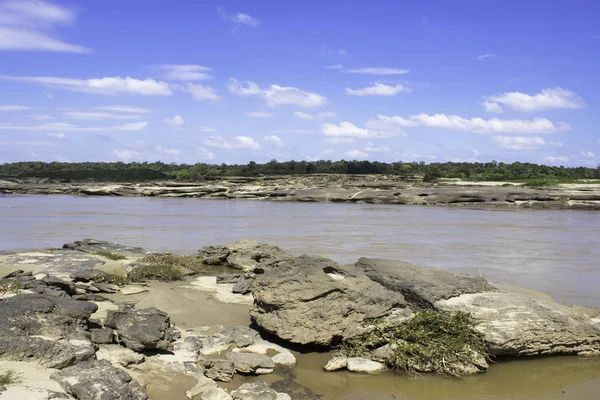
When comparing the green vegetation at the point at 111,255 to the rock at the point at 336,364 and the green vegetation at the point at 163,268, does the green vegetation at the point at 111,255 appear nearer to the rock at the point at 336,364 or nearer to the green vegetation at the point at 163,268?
the green vegetation at the point at 163,268

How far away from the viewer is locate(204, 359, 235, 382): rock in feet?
19.8

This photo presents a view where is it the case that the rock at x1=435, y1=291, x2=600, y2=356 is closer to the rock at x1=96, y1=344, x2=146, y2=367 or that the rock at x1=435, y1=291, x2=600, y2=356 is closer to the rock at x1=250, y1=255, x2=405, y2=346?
the rock at x1=250, y1=255, x2=405, y2=346

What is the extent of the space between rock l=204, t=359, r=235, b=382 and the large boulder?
6.51 metres

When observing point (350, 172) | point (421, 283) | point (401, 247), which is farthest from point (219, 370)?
point (350, 172)

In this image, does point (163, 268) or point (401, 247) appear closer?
point (163, 268)

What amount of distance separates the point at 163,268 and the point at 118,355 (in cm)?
506

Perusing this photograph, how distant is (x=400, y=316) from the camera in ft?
24.2

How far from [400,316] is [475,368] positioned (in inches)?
48.3

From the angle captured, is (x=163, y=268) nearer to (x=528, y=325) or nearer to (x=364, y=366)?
(x=364, y=366)

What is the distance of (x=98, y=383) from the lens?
518 centimetres

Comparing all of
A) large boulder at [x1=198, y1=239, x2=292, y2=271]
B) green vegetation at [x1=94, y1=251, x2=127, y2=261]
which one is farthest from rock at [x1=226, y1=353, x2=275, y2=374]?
green vegetation at [x1=94, y1=251, x2=127, y2=261]

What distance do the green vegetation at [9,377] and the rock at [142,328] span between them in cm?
157

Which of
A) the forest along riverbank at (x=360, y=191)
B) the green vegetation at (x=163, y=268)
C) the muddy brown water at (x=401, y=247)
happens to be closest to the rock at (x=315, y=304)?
the muddy brown water at (x=401, y=247)

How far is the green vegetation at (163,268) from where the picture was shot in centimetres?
1085
